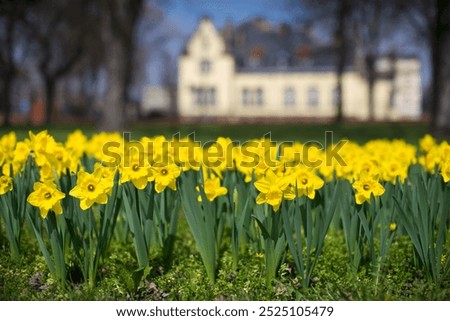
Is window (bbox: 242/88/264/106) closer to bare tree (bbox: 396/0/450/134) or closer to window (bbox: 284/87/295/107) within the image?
window (bbox: 284/87/295/107)

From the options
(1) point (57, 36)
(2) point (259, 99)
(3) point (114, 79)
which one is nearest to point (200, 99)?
(2) point (259, 99)

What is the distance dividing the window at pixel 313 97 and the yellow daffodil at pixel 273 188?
4.13m

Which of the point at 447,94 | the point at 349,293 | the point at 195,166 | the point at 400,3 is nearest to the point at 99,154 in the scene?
the point at 195,166

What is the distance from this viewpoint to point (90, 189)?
6.34ft

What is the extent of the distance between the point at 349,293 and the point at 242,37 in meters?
3.85

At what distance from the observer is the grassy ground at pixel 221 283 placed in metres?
1.96

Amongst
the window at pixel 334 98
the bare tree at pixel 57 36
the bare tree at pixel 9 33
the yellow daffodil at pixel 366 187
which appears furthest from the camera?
the bare tree at pixel 57 36

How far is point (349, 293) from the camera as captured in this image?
1.96 meters

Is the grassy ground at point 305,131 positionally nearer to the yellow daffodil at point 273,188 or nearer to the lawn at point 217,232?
the lawn at point 217,232

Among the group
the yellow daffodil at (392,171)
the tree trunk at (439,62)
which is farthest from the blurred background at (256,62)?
the yellow daffodil at (392,171)

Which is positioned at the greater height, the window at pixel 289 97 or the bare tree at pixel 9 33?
the bare tree at pixel 9 33

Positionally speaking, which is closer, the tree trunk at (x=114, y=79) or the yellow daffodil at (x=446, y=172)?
the yellow daffodil at (x=446, y=172)

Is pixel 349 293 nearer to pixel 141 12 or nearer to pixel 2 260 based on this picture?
pixel 2 260

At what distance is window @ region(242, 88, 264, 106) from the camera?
5.93 meters
